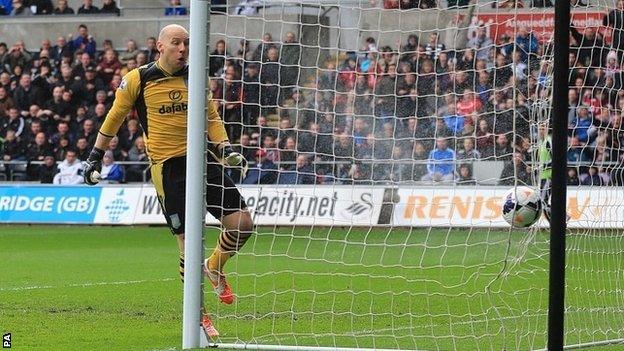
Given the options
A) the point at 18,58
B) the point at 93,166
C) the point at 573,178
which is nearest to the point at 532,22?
the point at 573,178

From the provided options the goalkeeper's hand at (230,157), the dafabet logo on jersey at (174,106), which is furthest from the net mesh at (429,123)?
the goalkeeper's hand at (230,157)

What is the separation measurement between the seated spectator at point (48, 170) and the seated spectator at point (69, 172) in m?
0.29

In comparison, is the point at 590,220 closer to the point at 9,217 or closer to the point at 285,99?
the point at 285,99

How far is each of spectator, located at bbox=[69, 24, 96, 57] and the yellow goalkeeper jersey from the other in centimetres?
1873

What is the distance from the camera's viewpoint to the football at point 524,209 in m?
8.39

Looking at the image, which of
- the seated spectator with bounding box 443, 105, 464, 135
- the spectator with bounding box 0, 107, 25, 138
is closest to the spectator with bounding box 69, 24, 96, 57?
the spectator with bounding box 0, 107, 25, 138

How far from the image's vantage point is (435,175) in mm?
12195

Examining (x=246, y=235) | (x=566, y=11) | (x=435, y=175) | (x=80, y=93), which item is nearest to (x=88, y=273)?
(x=435, y=175)

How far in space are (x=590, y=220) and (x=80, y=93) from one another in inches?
736

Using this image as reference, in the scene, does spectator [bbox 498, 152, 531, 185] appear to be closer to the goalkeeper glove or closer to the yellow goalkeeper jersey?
the yellow goalkeeper jersey

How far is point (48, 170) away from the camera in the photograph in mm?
25516

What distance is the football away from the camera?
8.39m

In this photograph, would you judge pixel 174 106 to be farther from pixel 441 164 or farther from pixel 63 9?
pixel 63 9

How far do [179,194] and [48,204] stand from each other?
50.2 ft
